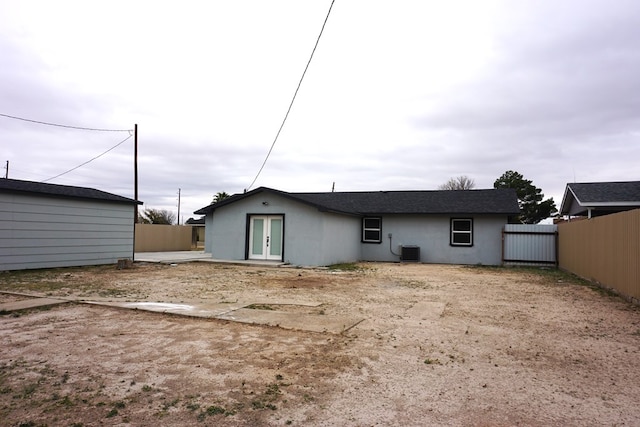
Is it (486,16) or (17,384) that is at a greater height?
(486,16)

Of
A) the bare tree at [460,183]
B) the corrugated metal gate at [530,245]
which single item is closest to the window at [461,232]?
the corrugated metal gate at [530,245]

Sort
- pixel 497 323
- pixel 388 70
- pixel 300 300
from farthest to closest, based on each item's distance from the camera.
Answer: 1. pixel 388 70
2. pixel 300 300
3. pixel 497 323

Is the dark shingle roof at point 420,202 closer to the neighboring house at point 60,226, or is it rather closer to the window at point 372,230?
the window at point 372,230

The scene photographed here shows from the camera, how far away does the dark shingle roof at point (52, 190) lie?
12.9 meters

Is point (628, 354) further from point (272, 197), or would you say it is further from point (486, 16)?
point (272, 197)

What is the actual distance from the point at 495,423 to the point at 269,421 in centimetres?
173

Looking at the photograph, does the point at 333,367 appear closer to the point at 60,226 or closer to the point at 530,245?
the point at 60,226

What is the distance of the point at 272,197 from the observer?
1797 cm

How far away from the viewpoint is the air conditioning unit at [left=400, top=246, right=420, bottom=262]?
2022 cm

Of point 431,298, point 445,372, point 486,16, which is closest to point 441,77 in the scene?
point 486,16

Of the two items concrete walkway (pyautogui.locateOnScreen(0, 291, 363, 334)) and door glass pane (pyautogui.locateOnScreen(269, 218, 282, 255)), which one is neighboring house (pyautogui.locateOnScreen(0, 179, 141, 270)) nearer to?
door glass pane (pyautogui.locateOnScreen(269, 218, 282, 255))

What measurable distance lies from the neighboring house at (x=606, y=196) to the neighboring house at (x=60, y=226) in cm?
1927

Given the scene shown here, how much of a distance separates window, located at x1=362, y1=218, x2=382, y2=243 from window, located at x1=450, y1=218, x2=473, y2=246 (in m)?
3.67

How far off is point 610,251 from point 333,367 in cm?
890
